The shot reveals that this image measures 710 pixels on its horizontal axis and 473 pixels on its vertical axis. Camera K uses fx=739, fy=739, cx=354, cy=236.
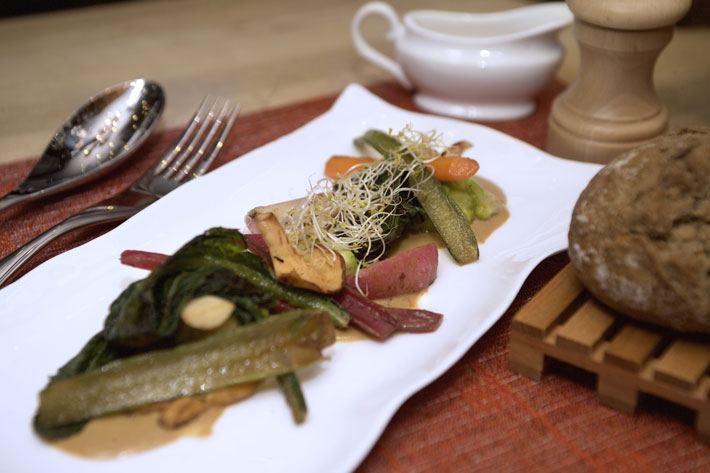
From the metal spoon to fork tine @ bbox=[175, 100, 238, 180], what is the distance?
0.22 meters

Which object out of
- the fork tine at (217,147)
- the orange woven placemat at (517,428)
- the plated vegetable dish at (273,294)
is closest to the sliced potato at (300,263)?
the plated vegetable dish at (273,294)

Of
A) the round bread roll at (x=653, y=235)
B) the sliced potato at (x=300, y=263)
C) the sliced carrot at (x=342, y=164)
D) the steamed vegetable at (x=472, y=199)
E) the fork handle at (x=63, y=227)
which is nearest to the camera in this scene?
the round bread roll at (x=653, y=235)

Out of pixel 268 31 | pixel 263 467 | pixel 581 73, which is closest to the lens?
pixel 263 467

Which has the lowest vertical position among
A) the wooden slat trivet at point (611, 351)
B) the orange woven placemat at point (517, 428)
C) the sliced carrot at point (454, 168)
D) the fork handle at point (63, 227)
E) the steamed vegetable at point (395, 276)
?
the orange woven placemat at point (517, 428)

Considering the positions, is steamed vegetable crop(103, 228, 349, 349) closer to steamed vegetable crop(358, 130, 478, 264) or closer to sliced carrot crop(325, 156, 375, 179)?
steamed vegetable crop(358, 130, 478, 264)

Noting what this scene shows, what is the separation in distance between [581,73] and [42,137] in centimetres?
195

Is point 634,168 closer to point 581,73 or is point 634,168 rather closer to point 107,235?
point 581,73

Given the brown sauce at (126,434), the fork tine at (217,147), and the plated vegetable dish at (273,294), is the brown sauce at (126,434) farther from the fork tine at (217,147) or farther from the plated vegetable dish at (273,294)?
the fork tine at (217,147)

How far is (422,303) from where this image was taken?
1.73m

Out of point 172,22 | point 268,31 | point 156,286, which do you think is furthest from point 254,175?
point 172,22

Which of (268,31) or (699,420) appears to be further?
(268,31)

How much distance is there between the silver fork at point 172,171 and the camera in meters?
1.92

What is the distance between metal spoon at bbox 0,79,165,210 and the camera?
2.31m

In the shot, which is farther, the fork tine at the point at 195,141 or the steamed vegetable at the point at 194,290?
the fork tine at the point at 195,141
